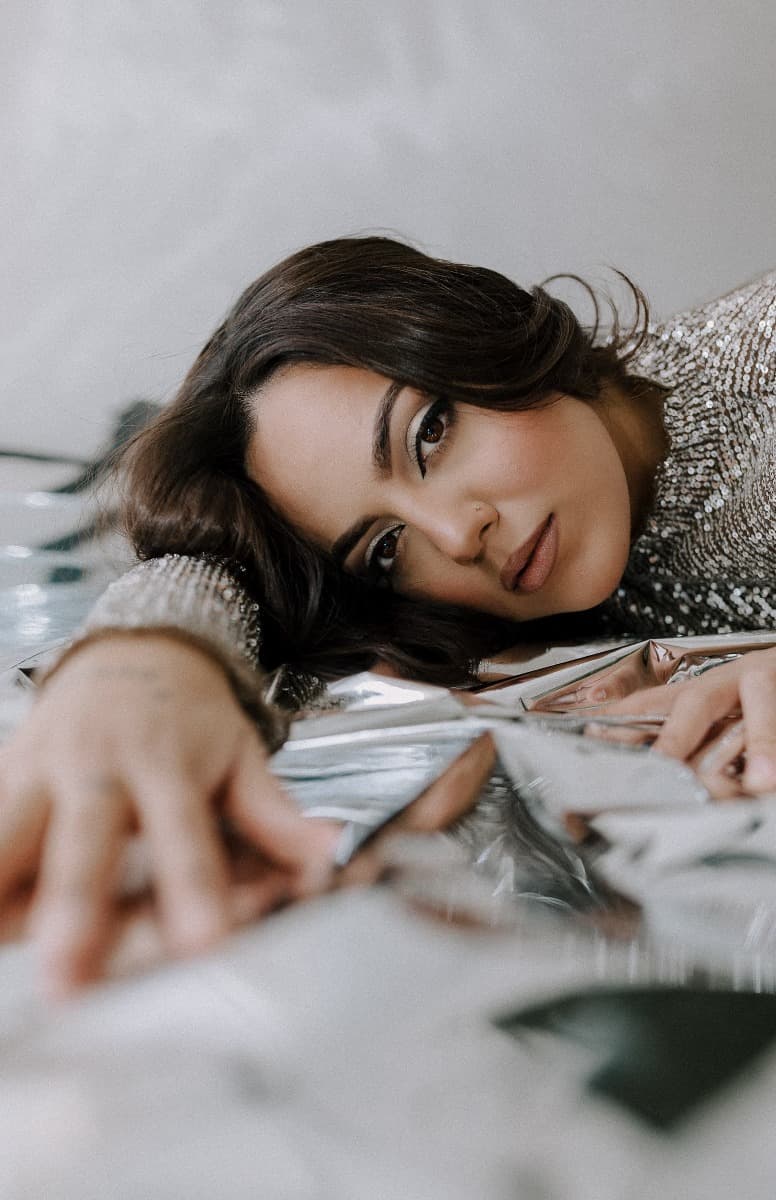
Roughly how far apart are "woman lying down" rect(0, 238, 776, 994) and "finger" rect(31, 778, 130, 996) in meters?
0.17

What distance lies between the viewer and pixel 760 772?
298mm

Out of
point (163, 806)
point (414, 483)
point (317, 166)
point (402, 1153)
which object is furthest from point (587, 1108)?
point (317, 166)

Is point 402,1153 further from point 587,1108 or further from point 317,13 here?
point 317,13

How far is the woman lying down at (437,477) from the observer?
0.72m

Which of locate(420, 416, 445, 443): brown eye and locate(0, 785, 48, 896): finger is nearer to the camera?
locate(0, 785, 48, 896): finger

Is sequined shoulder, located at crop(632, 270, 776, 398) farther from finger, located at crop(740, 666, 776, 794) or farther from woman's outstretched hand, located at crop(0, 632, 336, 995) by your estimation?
woman's outstretched hand, located at crop(0, 632, 336, 995)

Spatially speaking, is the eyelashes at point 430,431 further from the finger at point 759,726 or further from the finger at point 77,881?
the finger at point 77,881

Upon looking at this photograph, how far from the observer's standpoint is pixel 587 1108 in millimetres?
150

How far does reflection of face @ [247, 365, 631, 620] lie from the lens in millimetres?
714

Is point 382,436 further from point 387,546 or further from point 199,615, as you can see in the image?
point 199,615

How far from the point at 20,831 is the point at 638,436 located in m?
0.83

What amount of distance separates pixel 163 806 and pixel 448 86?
137 cm

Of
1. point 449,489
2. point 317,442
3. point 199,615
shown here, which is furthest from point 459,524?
A: point 199,615

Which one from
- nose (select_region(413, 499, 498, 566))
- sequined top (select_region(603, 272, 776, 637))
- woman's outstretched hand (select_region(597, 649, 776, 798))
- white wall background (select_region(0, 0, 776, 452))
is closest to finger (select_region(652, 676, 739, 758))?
woman's outstretched hand (select_region(597, 649, 776, 798))
